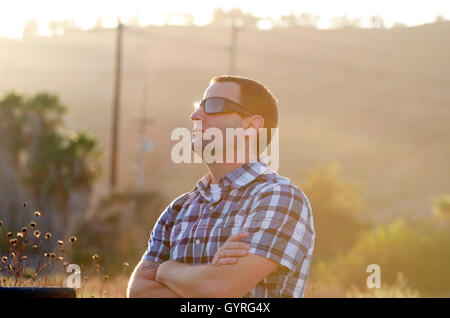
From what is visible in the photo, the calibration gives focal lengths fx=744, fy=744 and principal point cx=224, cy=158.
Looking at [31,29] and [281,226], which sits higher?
[31,29]

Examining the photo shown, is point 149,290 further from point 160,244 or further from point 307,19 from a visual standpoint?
point 307,19

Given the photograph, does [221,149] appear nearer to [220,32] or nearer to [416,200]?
[416,200]

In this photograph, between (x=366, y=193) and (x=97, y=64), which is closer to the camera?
(x=366, y=193)

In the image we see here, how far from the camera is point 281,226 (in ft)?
13.0

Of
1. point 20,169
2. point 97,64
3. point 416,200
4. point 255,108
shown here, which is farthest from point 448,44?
point 255,108

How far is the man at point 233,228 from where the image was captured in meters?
3.86

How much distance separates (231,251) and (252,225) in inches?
8.8

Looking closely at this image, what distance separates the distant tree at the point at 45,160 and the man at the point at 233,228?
25.8 m

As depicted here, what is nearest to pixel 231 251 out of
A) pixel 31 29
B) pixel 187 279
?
pixel 187 279
